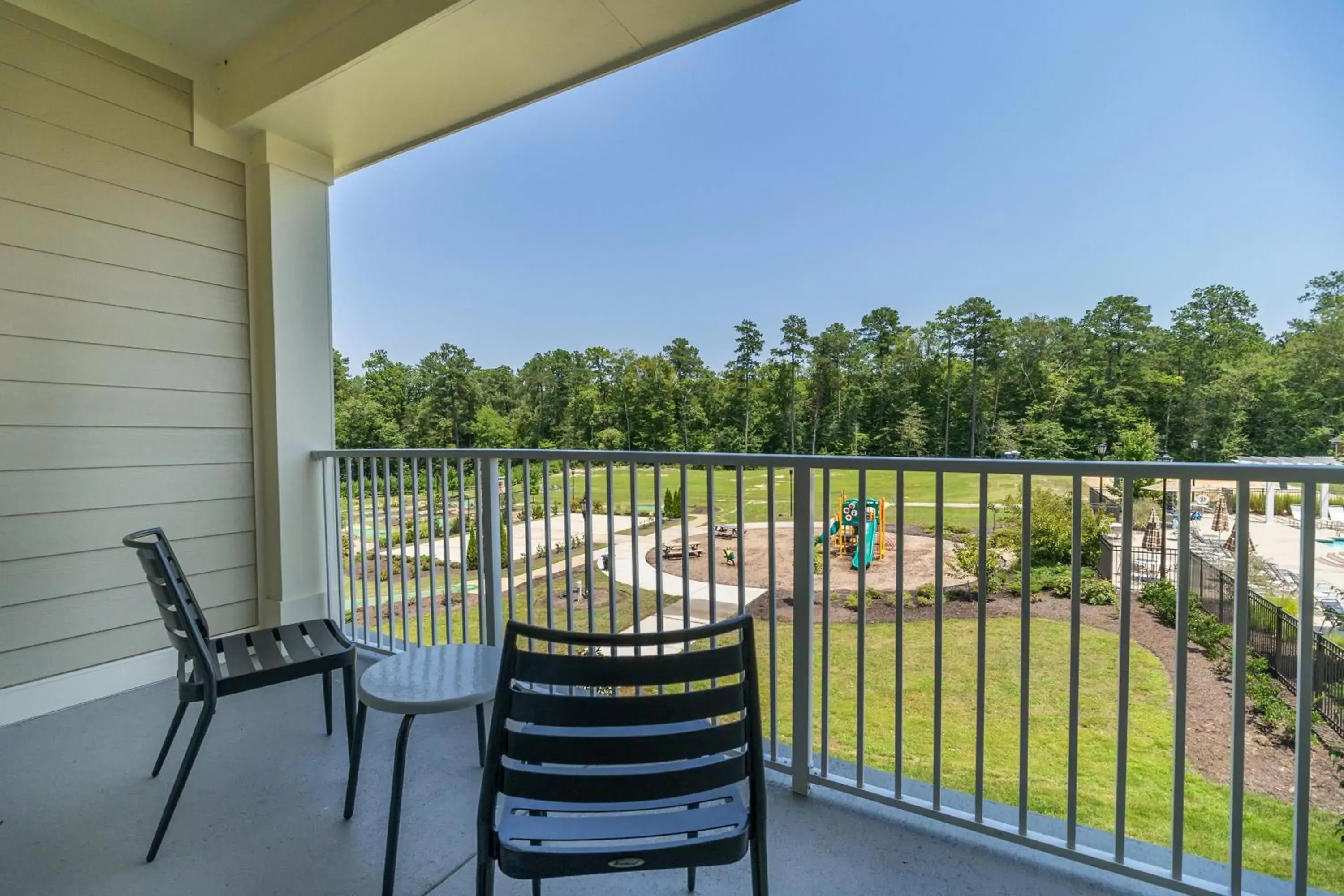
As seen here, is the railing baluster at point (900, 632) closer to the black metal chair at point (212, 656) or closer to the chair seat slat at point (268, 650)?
the black metal chair at point (212, 656)

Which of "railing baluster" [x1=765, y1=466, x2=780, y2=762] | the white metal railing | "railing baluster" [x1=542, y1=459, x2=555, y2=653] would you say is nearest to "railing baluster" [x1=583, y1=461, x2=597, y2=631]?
the white metal railing

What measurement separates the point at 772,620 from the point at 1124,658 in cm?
92

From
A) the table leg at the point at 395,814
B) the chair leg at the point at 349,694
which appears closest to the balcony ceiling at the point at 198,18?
the chair leg at the point at 349,694

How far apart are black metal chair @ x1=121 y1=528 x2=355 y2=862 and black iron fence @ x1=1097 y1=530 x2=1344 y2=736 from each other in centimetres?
281

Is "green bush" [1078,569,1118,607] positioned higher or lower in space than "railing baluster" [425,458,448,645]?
lower

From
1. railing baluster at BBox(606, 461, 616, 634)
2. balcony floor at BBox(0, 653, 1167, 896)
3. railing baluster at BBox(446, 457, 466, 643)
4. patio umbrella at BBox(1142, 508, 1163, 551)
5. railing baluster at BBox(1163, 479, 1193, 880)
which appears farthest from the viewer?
railing baluster at BBox(446, 457, 466, 643)

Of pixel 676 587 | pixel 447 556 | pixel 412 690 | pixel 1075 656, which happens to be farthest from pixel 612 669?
pixel 676 587

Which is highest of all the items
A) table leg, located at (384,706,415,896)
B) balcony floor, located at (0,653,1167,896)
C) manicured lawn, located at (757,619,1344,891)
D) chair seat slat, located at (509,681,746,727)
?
chair seat slat, located at (509,681,746,727)

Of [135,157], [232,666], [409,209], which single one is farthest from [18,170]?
[409,209]

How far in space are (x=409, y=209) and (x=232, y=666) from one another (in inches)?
658

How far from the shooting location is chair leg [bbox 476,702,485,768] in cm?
196

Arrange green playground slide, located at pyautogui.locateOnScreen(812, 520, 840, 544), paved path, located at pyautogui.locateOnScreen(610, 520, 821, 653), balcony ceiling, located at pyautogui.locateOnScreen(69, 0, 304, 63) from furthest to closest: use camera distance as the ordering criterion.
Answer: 1. paved path, located at pyautogui.locateOnScreen(610, 520, 821, 653)
2. balcony ceiling, located at pyautogui.locateOnScreen(69, 0, 304, 63)
3. green playground slide, located at pyautogui.locateOnScreen(812, 520, 840, 544)

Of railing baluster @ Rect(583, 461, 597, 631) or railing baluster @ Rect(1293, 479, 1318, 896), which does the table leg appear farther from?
railing baluster @ Rect(1293, 479, 1318, 896)

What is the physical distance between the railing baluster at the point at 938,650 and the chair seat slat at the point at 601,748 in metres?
0.91
